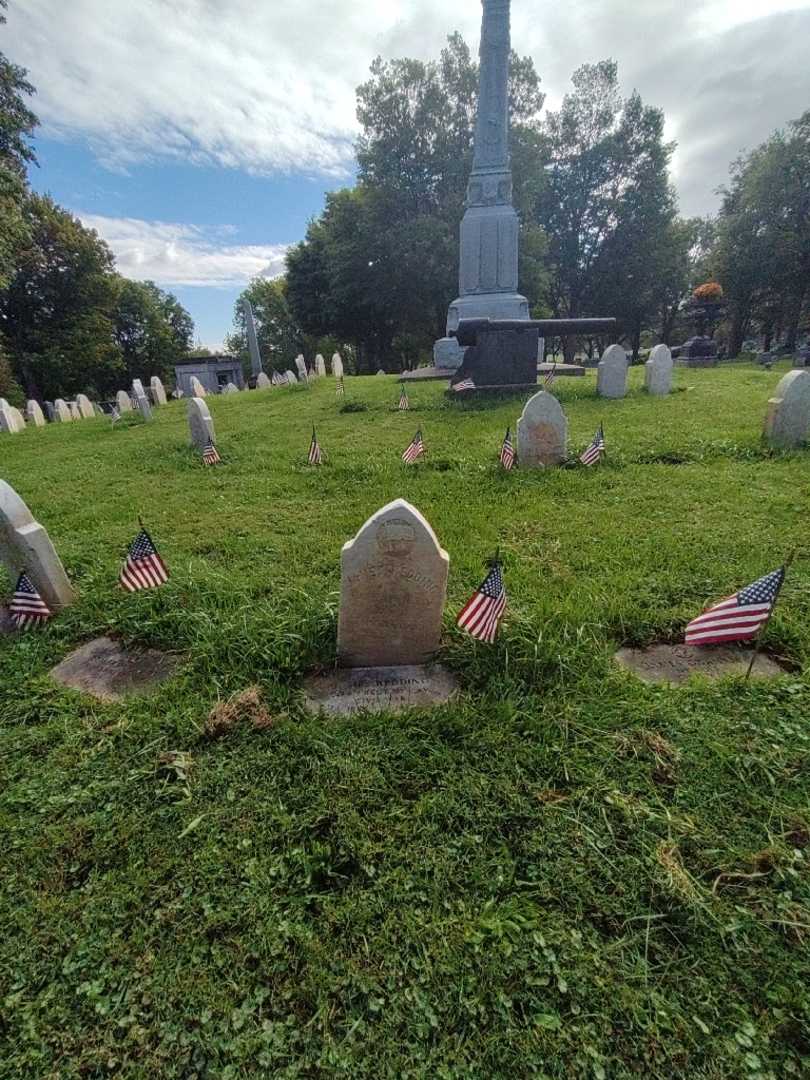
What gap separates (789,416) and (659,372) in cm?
472

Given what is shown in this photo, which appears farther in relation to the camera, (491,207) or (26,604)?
(491,207)

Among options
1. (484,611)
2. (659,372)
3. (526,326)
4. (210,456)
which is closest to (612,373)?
(659,372)

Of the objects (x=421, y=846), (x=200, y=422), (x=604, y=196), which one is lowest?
(x=421, y=846)

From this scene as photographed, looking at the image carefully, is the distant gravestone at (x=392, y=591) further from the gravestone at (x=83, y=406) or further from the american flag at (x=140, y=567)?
the gravestone at (x=83, y=406)

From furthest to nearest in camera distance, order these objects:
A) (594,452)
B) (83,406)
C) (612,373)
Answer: (83,406)
(612,373)
(594,452)

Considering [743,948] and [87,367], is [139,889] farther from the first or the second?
[87,367]

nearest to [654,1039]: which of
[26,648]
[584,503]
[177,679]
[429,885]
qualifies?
[429,885]

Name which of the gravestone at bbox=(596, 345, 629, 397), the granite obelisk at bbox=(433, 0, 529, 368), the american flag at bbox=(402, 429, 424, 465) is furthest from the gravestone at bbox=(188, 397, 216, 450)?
the granite obelisk at bbox=(433, 0, 529, 368)

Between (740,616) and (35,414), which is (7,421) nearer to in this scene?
(35,414)

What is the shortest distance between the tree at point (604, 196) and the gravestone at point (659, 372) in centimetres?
2099

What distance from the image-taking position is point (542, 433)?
18.4 ft

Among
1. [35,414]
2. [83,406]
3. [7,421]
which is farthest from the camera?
[83,406]

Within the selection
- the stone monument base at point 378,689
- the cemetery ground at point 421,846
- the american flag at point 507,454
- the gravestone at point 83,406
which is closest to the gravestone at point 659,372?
the american flag at point 507,454

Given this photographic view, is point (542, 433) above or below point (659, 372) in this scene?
below
